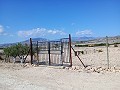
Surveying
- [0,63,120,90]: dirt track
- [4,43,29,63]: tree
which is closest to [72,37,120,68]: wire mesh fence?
[0,63,120,90]: dirt track

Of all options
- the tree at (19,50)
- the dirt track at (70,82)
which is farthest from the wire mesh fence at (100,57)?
the tree at (19,50)

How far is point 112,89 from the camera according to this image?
1204 cm

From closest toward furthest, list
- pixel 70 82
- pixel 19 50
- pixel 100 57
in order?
pixel 70 82 → pixel 19 50 → pixel 100 57

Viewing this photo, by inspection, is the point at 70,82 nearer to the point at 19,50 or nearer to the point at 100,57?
the point at 19,50

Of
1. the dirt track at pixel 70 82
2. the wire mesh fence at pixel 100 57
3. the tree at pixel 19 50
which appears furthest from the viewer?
the tree at pixel 19 50

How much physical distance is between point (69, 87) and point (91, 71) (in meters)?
5.07

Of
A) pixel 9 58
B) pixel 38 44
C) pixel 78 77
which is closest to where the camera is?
pixel 78 77

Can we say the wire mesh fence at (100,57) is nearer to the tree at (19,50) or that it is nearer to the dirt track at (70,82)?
the dirt track at (70,82)

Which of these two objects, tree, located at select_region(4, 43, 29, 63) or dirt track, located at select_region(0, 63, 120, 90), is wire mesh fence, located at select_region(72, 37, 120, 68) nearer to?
dirt track, located at select_region(0, 63, 120, 90)

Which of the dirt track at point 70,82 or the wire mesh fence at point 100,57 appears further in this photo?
the wire mesh fence at point 100,57

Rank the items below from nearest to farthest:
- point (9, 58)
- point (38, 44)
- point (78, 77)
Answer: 1. point (78, 77)
2. point (38, 44)
3. point (9, 58)

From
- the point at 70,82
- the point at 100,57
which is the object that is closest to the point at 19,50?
the point at 100,57

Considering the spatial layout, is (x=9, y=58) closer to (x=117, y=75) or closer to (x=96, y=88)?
(x=117, y=75)

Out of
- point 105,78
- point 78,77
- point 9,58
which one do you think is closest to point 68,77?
point 78,77
